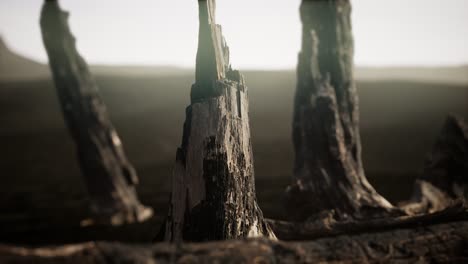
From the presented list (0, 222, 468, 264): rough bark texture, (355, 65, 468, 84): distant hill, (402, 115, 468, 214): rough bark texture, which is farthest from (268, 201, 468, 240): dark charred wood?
(355, 65, 468, 84): distant hill

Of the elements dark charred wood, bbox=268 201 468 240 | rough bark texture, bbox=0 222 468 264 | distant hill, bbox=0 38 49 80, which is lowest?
distant hill, bbox=0 38 49 80

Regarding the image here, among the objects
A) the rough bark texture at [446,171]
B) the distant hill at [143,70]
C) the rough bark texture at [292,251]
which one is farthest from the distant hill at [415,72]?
the rough bark texture at [292,251]

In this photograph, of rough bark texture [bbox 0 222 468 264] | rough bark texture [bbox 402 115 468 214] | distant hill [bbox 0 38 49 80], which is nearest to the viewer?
rough bark texture [bbox 0 222 468 264]

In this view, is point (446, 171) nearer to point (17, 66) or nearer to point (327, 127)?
point (327, 127)

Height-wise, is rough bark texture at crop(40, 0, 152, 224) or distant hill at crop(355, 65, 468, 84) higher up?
rough bark texture at crop(40, 0, 152, 224)

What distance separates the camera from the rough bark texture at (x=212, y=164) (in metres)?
3.09

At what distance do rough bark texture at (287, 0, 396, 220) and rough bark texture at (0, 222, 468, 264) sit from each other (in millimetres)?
2727

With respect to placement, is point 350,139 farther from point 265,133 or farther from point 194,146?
point 265,133

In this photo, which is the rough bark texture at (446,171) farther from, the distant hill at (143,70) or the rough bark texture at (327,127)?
the distant hill at (143,70)

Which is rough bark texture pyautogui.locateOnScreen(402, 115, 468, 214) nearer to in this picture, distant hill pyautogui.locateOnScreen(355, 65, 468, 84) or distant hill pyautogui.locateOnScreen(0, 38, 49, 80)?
distant hill pyautogui.locateOnScreen(355, 65, 468, 84)

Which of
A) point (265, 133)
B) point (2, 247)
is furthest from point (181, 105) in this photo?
point (2, 247)

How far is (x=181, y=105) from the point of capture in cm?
2375

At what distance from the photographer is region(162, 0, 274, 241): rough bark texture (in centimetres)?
309

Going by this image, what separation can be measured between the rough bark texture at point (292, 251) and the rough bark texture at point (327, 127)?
2727 millimetres
